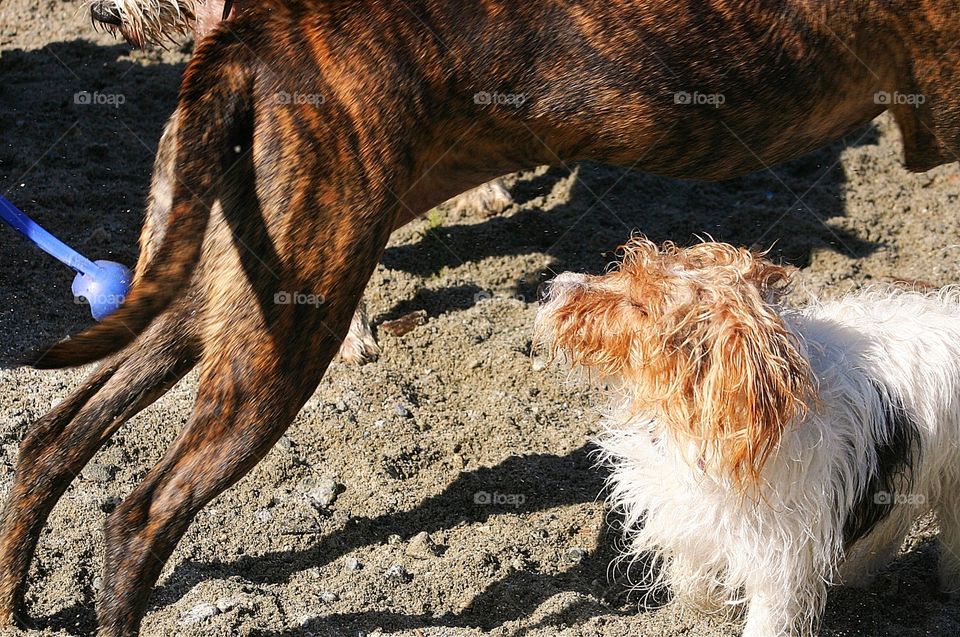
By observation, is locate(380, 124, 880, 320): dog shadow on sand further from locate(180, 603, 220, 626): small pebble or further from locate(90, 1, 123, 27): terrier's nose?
locate(180, 603, 220, 626): small pebble

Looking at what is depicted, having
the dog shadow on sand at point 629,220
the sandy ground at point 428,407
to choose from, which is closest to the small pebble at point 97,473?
the sandy ground at point 428,407

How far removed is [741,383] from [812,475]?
528 millimetres

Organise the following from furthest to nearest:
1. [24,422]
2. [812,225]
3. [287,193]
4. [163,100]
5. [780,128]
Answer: [163,100], [812,225], [24,422], [780,128], [287,193]

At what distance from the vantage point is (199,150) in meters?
3.01

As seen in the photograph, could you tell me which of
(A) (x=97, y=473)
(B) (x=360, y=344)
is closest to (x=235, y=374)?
(A) (x=97, y=473)

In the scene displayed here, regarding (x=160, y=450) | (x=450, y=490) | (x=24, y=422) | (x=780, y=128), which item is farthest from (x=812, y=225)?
(x=24, y=422)

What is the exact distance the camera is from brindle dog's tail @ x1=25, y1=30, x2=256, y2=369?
3.00 m

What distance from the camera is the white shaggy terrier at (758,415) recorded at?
2.82m

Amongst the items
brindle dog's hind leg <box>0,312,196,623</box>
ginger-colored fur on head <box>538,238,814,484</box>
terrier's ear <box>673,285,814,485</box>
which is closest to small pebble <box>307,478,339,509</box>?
brindle dog's hind leg <box>0,312,196,623</box>

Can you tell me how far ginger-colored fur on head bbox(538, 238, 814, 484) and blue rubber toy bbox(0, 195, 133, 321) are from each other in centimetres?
202

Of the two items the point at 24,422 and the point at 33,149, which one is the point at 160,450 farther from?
the point at 33,149

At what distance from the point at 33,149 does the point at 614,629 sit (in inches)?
170

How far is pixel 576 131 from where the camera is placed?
349cm

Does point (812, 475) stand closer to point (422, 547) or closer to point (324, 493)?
point (422, 547)
